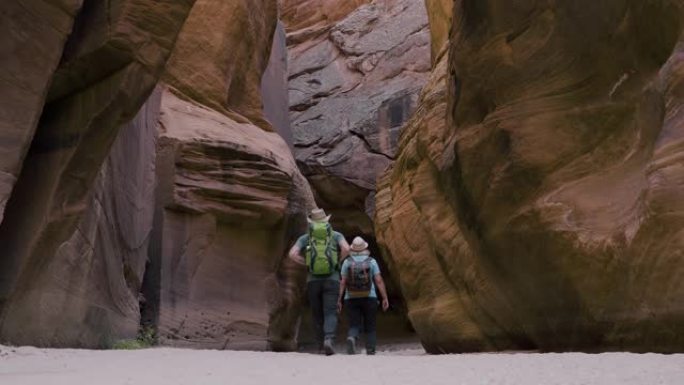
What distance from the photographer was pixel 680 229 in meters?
5.09

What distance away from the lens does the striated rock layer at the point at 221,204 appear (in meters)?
12.0

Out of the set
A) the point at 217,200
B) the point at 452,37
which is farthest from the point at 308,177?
the point at 452,37

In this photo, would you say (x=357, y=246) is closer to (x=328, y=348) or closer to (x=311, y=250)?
(x=311, y=250)

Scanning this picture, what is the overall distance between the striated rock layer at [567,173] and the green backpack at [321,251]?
1.38 meters

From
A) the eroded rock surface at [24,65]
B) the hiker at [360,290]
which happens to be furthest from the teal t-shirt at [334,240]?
the eroded rock surface at [24,65]

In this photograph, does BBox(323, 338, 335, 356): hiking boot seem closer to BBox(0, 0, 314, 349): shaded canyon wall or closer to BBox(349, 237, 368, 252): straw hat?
BBox(349, 237, 368, 252): straw hat

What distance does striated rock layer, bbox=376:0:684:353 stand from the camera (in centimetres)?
541

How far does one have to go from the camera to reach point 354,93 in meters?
22.3

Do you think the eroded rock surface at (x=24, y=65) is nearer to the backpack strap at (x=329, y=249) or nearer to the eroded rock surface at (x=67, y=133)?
the eroded rock surface at (x=67, y=133)

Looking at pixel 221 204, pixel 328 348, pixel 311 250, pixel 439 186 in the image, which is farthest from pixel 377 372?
pixel 221 204

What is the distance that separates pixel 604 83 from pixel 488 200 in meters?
1.50

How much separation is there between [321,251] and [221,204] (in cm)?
530

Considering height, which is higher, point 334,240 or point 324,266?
point 334,240

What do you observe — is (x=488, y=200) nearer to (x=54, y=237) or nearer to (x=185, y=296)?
(x=54, y=237)
